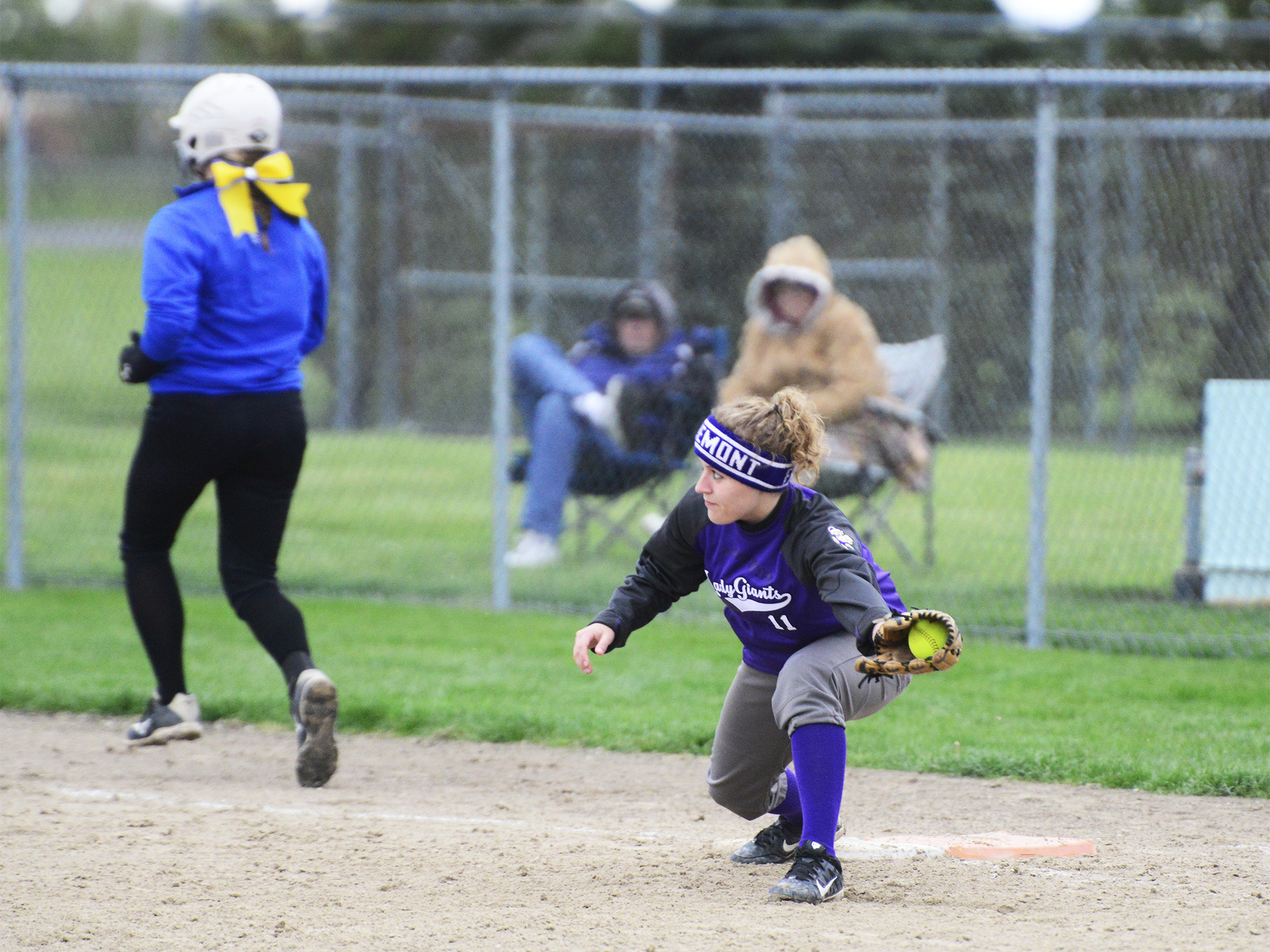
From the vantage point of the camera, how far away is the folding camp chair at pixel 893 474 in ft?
26.4

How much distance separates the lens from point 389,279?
42.6 ft

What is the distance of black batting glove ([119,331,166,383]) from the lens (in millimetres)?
4824

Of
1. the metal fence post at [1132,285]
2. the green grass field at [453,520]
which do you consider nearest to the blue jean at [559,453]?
the green grass field at [453,520]

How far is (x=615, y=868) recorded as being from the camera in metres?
3.98

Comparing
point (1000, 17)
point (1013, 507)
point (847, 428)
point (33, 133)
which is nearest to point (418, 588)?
point (847, 428)

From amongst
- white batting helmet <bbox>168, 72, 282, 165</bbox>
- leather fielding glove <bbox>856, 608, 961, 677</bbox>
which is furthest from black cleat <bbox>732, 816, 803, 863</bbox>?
white batting helmet <bbox>168, 72, 282, 165</bbox>

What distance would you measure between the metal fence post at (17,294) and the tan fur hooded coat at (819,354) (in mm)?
3561

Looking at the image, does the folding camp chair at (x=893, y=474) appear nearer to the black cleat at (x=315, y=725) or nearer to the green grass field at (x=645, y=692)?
the green grass field at (x=645, y=692)

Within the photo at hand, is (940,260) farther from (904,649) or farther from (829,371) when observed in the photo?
(904,649)

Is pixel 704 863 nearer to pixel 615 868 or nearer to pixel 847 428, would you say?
pixel 615 868

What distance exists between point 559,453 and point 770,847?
15.1ft

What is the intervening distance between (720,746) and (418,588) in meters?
4.31

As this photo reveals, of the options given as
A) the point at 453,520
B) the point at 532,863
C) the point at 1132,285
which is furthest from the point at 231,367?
the point at 1132,285

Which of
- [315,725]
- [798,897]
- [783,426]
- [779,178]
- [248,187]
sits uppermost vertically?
[779,178]
